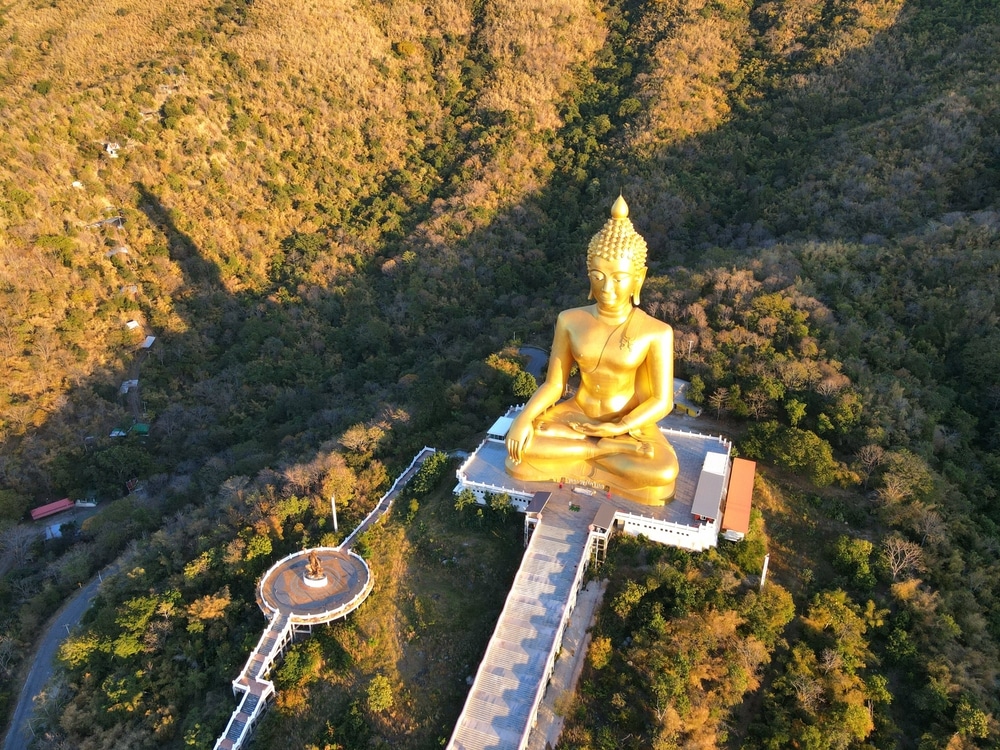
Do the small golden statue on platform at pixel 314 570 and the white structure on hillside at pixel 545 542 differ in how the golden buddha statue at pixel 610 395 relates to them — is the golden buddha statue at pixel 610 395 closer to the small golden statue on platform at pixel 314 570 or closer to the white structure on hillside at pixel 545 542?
the white structure on hillside at pixel 545 542

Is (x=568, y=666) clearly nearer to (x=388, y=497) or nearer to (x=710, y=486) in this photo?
(x=710, y=486)

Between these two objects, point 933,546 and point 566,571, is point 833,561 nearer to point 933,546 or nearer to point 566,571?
point 933,546

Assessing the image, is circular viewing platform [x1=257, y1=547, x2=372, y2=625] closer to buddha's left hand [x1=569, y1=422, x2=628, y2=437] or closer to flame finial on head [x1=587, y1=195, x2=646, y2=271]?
buddha's left hand [x1=569, y1=422, x2=628, y2=437]

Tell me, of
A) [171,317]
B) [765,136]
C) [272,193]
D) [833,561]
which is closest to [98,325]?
[171,317]

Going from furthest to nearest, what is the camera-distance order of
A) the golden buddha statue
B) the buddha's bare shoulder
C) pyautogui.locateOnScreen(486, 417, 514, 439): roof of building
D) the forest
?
pyautogui.locateOnScreen(486, 417, 514, 439): roof of building, the buddha's bare shoulder, the golden buddha statue, the forest

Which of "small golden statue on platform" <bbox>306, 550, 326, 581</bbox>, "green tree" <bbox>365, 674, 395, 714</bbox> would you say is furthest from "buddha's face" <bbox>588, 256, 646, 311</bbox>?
"green tree" <bbox>365, 674, 395, 714</bbox>
